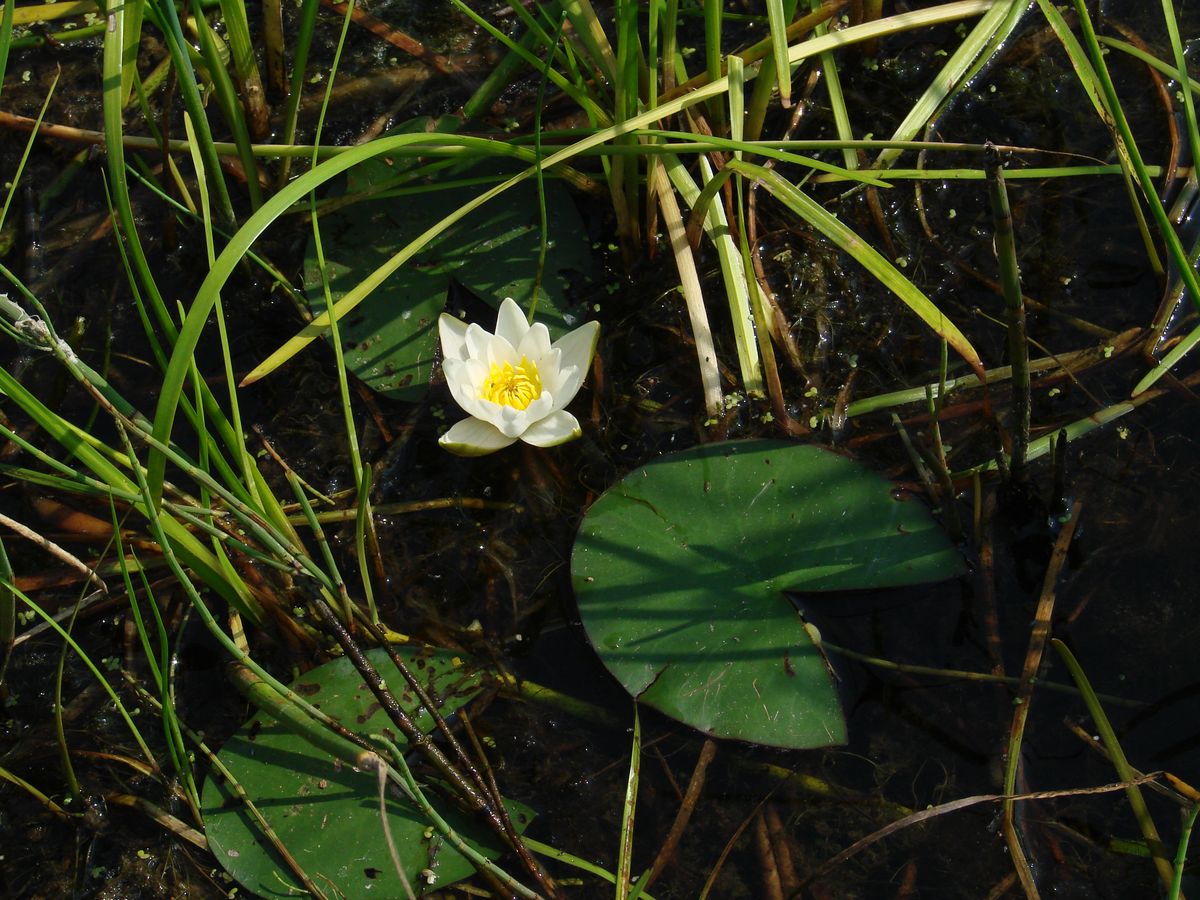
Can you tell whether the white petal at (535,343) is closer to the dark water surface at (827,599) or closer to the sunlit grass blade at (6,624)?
the dark water surface at (827,599)

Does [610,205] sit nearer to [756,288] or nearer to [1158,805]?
[756,288]

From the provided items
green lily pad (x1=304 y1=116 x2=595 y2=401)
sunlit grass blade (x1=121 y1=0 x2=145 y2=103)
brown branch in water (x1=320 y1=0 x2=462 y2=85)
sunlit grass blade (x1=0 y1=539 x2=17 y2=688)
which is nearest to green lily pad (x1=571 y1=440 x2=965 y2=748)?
green lily pad (x1=304 y1=116 x2=595 y2=401)

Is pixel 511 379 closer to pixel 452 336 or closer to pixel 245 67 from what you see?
pixel 452 336

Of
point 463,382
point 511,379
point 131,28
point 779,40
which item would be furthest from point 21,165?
point 779,40

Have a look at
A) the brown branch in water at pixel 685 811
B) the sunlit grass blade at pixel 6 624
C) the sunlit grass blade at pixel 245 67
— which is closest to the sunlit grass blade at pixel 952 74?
the brown branch in water at pixel 685 811

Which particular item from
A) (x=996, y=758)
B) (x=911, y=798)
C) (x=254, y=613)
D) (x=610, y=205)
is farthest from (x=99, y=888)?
(x=610, y=205)

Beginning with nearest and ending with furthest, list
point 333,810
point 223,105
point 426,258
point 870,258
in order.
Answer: point 333,810, point 870,258, point 223,105, point 426,258

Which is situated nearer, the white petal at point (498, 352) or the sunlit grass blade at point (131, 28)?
the sunlit grass blade at point (131, 28)
